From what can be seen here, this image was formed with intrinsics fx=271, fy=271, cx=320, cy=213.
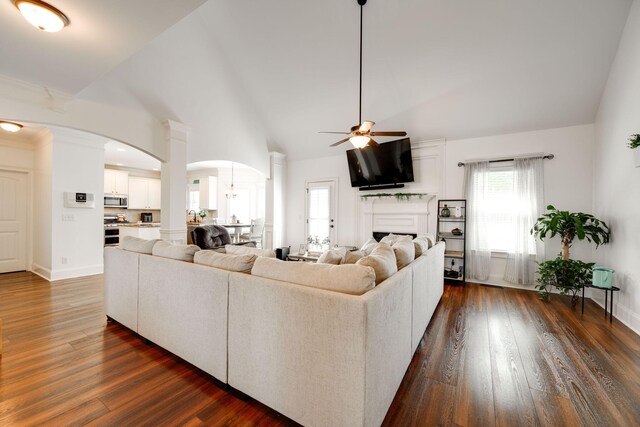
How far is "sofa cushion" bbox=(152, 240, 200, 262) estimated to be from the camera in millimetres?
2258

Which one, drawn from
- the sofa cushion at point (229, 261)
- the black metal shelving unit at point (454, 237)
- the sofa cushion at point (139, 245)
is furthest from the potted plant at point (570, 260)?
the sofa cushion at point (139, 245)

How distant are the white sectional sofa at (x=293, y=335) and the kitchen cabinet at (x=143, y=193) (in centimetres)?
→ 693

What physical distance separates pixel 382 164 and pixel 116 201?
7.23m

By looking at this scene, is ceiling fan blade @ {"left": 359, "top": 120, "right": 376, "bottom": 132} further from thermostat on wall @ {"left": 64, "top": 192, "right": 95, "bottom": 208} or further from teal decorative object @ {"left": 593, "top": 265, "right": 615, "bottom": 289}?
thermostat on wall @ {"left": 64, "top": 192, "right": 95, "bottom": 208}

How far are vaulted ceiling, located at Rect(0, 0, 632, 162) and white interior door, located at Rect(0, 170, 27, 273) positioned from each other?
10.7 feet

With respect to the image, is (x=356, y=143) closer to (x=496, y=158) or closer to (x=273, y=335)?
(x=273, y=335)

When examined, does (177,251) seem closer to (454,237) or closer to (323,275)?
(323,275)

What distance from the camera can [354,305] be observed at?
1.28m

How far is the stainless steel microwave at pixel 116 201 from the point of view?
7362 millimetres

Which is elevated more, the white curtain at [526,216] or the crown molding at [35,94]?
the crown molding at [35,94]

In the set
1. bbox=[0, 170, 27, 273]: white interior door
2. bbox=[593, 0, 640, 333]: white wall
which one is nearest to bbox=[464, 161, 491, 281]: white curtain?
bbox=[593, 0, 640, 333]: white wall

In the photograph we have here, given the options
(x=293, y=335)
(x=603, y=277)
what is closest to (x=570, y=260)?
(x=603, y=277)

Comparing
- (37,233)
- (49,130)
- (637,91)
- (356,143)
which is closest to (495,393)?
(356,143)

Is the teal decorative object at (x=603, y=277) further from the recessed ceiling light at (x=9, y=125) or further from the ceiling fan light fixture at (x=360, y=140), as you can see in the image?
the recessed ceiling light at (x=9, y=125)
